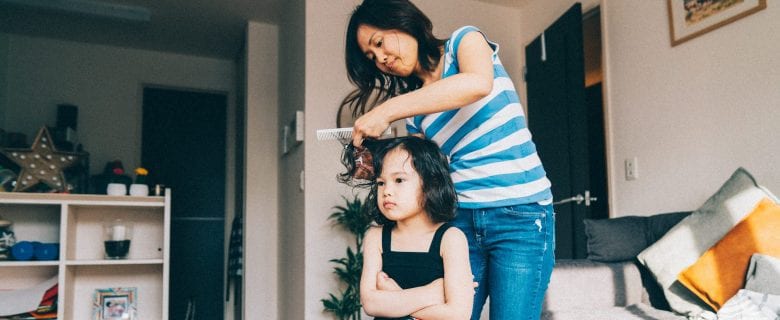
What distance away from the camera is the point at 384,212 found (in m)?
1.14

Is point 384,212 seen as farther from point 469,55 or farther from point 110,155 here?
point 110,155

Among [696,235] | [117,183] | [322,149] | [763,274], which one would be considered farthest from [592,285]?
[117,183]

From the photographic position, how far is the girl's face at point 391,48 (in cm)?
109

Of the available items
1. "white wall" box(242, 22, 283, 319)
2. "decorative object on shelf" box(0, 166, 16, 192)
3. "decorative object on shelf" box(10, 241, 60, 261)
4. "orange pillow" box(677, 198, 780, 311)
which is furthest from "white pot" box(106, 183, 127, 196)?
"orange pillow" box(677, 198, 780, 311)

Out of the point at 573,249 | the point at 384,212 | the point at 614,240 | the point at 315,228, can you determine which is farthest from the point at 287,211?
the point at 384,212

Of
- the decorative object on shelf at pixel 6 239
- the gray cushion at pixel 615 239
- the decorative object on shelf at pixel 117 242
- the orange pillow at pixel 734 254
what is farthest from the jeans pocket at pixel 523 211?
the decorative object on shelf at pixel 6 239

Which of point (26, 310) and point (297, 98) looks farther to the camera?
point (297, 98)

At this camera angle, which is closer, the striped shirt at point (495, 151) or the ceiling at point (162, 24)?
the striped shirt at point (495, 151)

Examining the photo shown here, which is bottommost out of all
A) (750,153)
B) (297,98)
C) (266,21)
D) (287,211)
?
(287,211)

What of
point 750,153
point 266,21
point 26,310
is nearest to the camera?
point 750,153

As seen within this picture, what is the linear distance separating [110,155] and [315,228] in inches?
104

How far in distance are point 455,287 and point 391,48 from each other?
1.63ft

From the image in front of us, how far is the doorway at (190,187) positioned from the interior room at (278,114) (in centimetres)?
1

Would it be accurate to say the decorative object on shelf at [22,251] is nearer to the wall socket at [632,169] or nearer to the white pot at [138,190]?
the white pot at [138,190]
